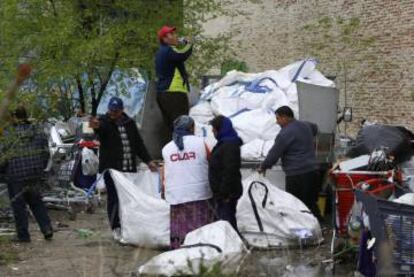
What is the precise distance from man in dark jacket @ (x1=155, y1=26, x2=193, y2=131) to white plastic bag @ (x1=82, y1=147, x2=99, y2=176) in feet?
3.91

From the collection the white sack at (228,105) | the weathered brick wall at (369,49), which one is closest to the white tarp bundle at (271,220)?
the white sack at (228,105)

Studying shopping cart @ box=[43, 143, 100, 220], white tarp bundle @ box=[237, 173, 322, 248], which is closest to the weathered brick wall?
shopping cart @ box=[43, 143, 100, 220]

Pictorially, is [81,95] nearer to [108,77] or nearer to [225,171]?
[108,77]

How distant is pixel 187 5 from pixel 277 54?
662cm

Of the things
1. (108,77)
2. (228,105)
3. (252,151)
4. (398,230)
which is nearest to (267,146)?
(252,151)

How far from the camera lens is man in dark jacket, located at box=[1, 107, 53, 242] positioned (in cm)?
837

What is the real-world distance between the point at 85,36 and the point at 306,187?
675 centimetres

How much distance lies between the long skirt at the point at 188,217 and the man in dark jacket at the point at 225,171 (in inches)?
5.1

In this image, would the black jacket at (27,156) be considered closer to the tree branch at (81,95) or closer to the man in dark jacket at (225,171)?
the man in dark jacket at (225,171)

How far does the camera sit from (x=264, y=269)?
262 inches

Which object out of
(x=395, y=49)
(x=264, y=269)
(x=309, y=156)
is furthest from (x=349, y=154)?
(x=395, y=49)

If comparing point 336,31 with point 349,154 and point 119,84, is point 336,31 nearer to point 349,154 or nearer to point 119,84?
point 119,84

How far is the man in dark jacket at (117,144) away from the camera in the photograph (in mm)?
8789

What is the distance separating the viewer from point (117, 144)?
891cm
